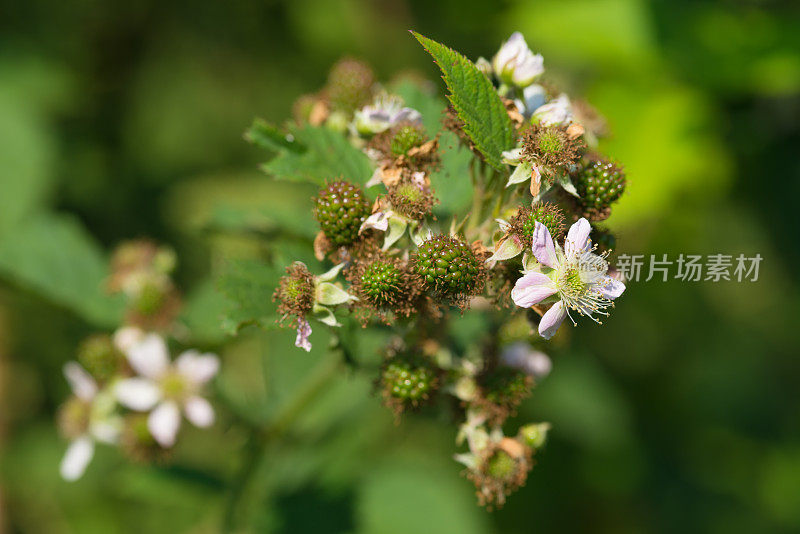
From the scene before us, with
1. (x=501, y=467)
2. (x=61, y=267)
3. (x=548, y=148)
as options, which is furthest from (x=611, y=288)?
(x=61, y=267)

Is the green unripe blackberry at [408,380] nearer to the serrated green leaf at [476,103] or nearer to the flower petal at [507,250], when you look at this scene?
the flower petal at [507,250]

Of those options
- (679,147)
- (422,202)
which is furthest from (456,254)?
(679,147)

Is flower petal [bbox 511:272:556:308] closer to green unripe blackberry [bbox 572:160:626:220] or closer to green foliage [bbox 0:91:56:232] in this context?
green unripe blackberry [bbox 572:160:626:220]

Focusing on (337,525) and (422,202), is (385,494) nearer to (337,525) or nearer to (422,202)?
(337,525)

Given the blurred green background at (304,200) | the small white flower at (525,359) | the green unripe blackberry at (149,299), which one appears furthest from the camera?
the blurred green background at (304,200)

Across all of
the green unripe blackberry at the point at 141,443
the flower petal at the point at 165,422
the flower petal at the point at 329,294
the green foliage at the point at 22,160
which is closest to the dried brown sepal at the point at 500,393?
the flower petal at the point at 329,294
